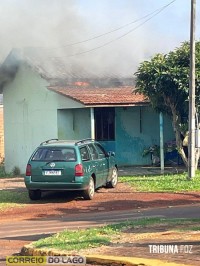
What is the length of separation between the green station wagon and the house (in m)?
7.70

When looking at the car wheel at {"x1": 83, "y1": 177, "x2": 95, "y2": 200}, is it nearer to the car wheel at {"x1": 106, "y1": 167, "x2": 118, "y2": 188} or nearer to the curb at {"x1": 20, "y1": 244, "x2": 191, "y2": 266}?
the car wheel at {"x1": 106, "y1": 167, "x2": 118, "y2": 188}

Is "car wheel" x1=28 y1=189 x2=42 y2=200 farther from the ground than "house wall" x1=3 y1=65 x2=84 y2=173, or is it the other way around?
"house wall" x1=3 y1=65 x2=84 y2=173

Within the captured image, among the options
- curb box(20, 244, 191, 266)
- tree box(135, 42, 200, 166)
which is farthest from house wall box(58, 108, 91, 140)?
curb box(20, 244, 191, 266)

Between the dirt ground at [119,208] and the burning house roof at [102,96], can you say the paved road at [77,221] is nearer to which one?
the dirt ground at [119,208]

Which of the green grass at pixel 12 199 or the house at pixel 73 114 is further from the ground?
the house at pixel 73 114

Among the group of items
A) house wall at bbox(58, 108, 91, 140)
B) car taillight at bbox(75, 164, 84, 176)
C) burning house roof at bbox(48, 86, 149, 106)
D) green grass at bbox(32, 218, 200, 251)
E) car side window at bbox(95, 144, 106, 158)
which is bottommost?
green grass at bbox(32, 218, 200, 251)

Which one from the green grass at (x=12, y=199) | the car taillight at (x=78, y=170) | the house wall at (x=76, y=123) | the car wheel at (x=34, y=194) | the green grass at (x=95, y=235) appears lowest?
the green grass at (x=12, y=199)

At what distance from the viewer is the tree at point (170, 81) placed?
67.8 ft

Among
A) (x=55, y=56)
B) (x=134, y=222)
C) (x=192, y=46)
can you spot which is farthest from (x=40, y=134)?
(x=134, y=222)

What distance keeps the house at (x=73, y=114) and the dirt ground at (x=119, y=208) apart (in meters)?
5.25

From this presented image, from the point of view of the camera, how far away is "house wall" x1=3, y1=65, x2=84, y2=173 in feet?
83.9

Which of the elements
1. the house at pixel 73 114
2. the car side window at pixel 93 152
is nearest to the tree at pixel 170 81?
the house at pixel 73 114

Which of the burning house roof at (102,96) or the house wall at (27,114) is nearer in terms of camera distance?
the burning house roof at (102,96)

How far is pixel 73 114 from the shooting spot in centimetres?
2578
